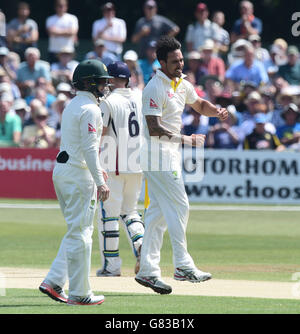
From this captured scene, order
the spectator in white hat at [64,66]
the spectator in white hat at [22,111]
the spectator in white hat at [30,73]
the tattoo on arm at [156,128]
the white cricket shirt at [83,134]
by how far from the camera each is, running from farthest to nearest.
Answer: the spectator in white hat at [64,66] → the spectator in white hat at [30,73] → the spectator in white hat at [22,111] → the tattoo on arm at [156,128] → the white cricket shirt at [83,134]

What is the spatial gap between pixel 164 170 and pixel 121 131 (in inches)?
69.1

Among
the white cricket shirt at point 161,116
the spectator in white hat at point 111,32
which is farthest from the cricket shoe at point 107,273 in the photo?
the spectator in white hat at point 111,32

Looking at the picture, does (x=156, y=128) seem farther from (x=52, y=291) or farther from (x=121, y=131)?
(x=52, y=291)

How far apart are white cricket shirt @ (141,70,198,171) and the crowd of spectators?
9242 mm

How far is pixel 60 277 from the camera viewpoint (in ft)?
29.6

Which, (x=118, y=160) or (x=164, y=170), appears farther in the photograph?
(x=118, y=160)

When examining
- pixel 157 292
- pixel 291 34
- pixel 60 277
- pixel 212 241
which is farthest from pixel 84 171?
pixel 291 34

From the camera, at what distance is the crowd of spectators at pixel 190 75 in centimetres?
2048

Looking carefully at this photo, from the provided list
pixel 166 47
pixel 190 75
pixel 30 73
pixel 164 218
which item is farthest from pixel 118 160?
pixel 30 73

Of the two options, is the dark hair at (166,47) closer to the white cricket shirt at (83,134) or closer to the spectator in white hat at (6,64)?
the white cricket shirt at (83,134)

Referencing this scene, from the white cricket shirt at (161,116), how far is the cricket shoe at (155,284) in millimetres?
1117

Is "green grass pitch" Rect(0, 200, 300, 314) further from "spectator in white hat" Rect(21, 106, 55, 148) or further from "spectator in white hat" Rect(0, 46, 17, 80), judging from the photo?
"spectator in white hat" Rect(0, 46, 17, 80)

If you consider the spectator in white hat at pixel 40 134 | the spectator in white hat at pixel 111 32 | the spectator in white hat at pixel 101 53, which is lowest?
the spectator in white hat at pixel 40 134

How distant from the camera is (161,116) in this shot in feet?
31.6
